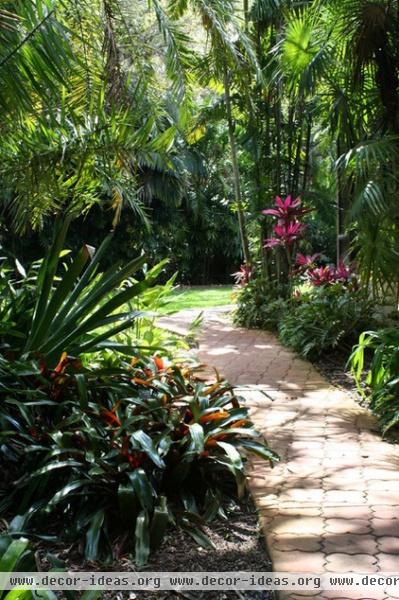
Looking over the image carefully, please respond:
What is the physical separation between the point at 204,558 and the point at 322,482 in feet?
3.43

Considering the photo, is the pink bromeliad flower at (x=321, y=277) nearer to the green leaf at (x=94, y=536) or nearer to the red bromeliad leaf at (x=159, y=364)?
the red bromeliad leaf at (x=159, y=364)

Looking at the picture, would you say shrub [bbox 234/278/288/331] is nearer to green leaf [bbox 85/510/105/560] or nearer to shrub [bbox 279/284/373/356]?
shrub [bbox 279/284/373/356]

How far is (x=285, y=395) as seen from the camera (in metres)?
5.84

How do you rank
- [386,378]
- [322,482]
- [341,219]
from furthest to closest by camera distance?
[341,219] < [386,378] < [322,482]

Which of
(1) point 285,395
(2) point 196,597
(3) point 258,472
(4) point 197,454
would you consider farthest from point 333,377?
(2) point 196,597

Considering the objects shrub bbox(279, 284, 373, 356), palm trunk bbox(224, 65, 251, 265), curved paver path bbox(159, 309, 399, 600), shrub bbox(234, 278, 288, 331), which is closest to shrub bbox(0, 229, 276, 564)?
curved paver path bbox(159, 309, 399, 600)

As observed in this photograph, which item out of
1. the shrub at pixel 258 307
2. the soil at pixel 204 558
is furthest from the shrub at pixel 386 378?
the shrub at pixel 258 307

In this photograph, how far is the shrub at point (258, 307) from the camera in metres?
9.76

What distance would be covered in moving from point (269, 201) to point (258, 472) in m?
7.42

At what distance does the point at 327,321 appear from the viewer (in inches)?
294

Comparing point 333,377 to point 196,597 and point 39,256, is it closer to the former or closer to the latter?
point 196,597

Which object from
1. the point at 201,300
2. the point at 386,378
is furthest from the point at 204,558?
the point at 201,300

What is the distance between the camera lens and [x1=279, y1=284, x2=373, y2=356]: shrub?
728cm

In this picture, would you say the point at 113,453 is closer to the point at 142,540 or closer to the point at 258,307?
the point at 142,540
